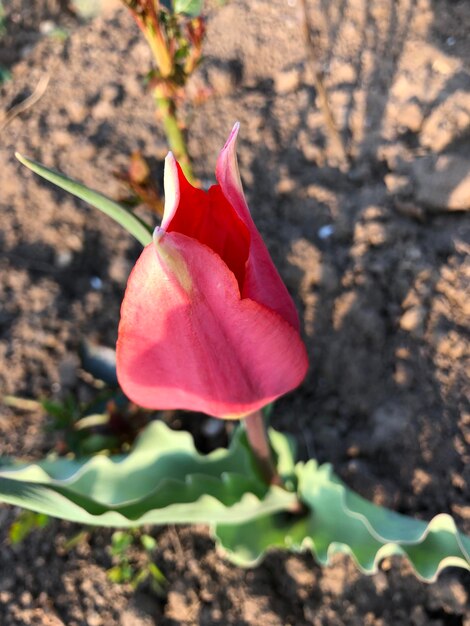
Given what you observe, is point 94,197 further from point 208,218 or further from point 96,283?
point 96,283

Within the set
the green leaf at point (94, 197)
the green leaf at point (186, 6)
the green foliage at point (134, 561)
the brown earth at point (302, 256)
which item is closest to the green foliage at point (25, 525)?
the brown earth at point (302, 256)

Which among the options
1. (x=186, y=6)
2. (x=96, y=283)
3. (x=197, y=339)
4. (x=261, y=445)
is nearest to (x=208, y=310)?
(x=197, y=339)

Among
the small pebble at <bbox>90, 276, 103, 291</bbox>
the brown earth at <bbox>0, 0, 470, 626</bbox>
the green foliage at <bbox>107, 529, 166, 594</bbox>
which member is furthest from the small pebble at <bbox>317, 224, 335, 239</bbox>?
the green foliage at <bbox>107, 529, 166, 594</bbox>

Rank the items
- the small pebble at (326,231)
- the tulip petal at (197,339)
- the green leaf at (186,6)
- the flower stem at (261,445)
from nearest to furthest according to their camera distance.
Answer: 1. the tulip petal at (197,339)
2. the flower stem at (261,445)
3. the green leaf at (186,6)
4. the small pebble at (326,231)

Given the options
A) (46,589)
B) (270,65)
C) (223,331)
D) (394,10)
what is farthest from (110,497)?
(394,10)

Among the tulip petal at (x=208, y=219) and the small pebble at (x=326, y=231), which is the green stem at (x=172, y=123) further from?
the tulip petal at (x=208, y=219)

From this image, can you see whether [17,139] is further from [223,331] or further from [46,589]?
[223,331]
